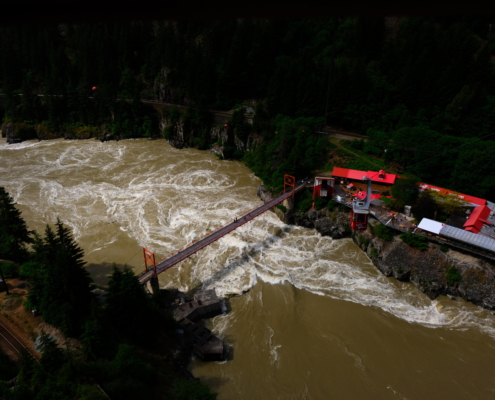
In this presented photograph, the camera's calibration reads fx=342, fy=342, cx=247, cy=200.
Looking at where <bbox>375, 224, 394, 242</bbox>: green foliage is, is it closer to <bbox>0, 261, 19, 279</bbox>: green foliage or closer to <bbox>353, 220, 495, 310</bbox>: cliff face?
<bbox>353, 220, 495, 310</bbox>: cliff face

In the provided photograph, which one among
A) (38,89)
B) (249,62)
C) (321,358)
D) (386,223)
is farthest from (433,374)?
(38,89)

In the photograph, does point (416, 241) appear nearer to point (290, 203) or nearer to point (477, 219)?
point (477, 219)

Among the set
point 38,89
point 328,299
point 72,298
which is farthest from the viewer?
point 38,89

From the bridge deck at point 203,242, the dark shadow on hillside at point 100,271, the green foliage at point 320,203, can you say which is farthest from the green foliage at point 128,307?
the green foliage at point 320,203

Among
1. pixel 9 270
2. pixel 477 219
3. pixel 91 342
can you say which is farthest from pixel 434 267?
pixel 9 270

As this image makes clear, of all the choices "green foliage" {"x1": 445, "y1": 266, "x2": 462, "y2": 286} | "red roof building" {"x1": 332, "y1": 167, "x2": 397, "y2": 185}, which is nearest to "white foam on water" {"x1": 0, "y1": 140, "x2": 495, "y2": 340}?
"green foliage" {"x1": 445, "y1": 266, "x2": 462, "y2": 286}

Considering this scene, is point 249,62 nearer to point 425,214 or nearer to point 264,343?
point 425,214
